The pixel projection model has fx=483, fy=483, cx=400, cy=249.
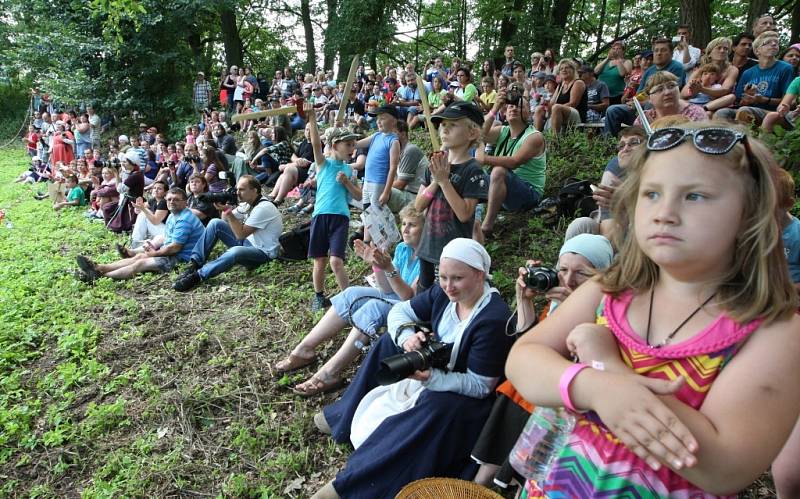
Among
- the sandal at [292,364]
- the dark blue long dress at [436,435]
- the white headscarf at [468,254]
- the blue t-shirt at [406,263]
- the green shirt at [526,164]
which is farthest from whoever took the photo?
the green shirt at [526,164]

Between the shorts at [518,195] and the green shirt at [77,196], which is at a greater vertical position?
the shorts at [518,195]

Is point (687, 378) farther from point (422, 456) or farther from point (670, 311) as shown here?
point (422, 456)

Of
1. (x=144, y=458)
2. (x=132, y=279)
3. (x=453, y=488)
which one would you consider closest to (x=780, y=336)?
(x=453, y=488)

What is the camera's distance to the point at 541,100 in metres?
7.94

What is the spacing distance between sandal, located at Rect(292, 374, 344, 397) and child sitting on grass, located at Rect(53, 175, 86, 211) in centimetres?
1085

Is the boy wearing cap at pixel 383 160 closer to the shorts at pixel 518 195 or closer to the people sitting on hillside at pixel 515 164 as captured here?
the people sitting on hillside at pixel 515 164

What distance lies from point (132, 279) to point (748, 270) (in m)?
6.90

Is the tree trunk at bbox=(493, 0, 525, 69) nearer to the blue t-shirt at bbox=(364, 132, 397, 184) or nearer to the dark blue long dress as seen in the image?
the blue t-shirt at bbox=(364, 132, 397, 184)

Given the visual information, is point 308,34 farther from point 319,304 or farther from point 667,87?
point 667,87

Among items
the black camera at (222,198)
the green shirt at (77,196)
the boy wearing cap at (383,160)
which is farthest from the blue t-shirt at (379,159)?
the green shirt at (77,196)

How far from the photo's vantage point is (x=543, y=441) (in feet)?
Answer: 3.78

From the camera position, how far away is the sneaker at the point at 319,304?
488cm

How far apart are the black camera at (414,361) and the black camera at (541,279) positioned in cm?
54

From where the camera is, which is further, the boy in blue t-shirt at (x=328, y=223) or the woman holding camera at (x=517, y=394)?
the boy in blue t-shirt at (x=328, y=223)
